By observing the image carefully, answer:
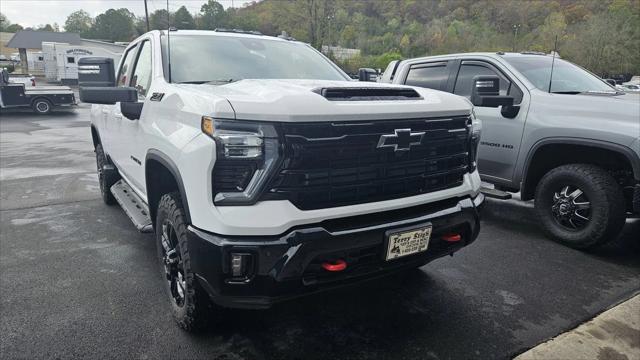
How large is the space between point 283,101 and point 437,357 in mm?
1718

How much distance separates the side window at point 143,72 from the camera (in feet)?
11.3

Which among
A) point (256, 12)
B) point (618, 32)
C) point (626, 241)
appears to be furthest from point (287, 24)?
point (626, 241)

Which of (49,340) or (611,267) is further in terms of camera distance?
(611,267)

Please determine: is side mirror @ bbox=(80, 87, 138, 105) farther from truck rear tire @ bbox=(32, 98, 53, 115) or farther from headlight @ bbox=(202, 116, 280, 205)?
truck rear tire @ bbox=(32, 98, 53, 115)

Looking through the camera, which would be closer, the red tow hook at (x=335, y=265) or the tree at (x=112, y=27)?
the red tow hook at (x=335, y=265)

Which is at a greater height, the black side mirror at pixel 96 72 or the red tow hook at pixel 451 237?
the black side mirror at pixel 96 72

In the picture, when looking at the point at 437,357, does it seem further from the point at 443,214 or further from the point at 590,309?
the point at 590,309

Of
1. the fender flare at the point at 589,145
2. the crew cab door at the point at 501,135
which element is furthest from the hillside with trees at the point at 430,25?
the fender flare at the point at 589,145

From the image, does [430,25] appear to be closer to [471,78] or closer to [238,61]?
[471,78]

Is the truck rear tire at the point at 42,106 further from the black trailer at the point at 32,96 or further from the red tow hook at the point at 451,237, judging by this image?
the red tow hook at the point at 451,237

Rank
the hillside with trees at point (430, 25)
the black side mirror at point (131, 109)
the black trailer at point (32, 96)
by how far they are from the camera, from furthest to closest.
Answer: the black trailer at point (32, 96), the hillside with trees at point (430, 25), the black side mirror at point (131, 109)

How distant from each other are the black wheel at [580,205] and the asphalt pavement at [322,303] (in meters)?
0.18

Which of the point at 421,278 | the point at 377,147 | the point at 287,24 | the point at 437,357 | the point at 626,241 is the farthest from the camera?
the point at 287,24

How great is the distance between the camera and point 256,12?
4519cm
